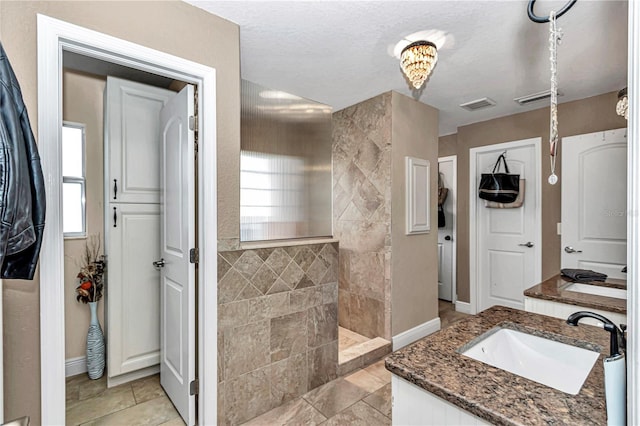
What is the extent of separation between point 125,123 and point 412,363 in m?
2.48

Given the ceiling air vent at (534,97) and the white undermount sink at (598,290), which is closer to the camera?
the white undermount sink at (598,290)

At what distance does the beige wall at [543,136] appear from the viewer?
9.60 ft

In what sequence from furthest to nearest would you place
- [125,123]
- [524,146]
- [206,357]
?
1. [524,146]
2. [125,123]
3. [206,357]

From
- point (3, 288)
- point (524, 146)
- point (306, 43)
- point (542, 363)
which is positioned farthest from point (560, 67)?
point (3, 288)

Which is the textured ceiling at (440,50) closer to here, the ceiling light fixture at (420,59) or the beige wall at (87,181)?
the ceiling light fixture at (420,59)

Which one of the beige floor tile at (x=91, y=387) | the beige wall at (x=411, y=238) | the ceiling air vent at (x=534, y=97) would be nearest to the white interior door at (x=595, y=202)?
the ceiling air vent at (x=534, y=97)

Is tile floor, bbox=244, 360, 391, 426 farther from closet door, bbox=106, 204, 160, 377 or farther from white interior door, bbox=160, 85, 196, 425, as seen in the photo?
closet door, bbox=106, 204, 160, 377

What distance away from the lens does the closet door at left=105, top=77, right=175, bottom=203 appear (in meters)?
2.27

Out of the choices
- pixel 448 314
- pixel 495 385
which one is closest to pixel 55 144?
pixel 495 385

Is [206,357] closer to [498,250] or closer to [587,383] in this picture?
[587,383]

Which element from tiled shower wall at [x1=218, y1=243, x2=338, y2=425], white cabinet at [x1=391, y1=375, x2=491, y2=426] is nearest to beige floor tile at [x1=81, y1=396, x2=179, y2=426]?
tiled shower wall at [x1=218, y1=243, x2=338, y2=425]

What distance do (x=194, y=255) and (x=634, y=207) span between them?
70.6 inches

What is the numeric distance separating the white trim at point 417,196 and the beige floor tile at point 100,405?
2.62 meters

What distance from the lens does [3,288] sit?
1204 mm
